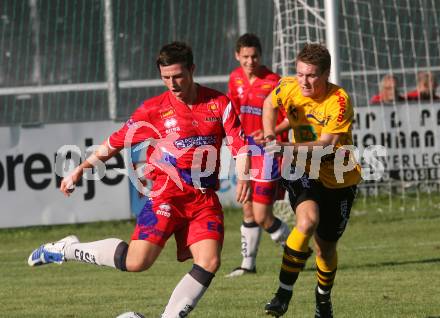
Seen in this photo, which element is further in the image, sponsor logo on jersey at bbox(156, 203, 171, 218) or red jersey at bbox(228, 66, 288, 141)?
red jersey at bbox(228, 66, 288, 141)

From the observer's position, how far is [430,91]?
52.4 ft

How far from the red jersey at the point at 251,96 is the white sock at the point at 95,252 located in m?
3.86

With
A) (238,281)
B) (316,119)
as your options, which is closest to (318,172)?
(316,119)

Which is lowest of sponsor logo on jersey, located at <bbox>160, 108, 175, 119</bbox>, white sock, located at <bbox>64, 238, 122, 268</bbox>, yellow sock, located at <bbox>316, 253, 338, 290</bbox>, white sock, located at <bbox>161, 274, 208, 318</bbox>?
white sock, located at <bbox>161, 274, 208, 318</bbox>

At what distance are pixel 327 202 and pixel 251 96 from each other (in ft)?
10.9

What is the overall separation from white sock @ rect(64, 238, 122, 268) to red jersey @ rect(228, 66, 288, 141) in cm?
386

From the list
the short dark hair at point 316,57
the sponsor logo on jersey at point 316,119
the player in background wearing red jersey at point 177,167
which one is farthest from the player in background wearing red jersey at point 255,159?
the player in background wearing red jersey at point 177,167

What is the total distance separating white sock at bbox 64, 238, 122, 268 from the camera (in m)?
7.13

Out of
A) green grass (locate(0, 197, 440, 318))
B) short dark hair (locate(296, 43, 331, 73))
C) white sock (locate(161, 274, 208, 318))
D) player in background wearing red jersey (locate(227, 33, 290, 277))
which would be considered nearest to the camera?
white sock (locate(161, 274, 208, 318))

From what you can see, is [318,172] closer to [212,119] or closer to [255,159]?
[212,119]

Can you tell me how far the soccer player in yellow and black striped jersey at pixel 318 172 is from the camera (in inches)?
300

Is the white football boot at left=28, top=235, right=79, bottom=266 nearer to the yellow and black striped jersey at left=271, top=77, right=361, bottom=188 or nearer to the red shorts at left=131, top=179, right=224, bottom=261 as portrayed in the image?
the red shorts at left=131, top=179, right=224, bottom=261

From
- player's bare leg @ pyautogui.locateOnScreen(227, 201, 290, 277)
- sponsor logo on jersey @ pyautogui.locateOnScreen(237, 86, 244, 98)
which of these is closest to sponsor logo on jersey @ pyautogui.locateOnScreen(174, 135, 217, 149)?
player's bare leg @ pyautogui.locateOnScreen(227, 201, 290, 277)

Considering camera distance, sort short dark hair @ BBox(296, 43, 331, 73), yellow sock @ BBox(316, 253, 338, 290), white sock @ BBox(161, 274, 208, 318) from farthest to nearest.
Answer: yellow sock @ BBox(316, 253, 338, 290), short dark hair @ BBox(296, 43, 331, 73), white sock @ BBox(161, 274, 208, 318)
